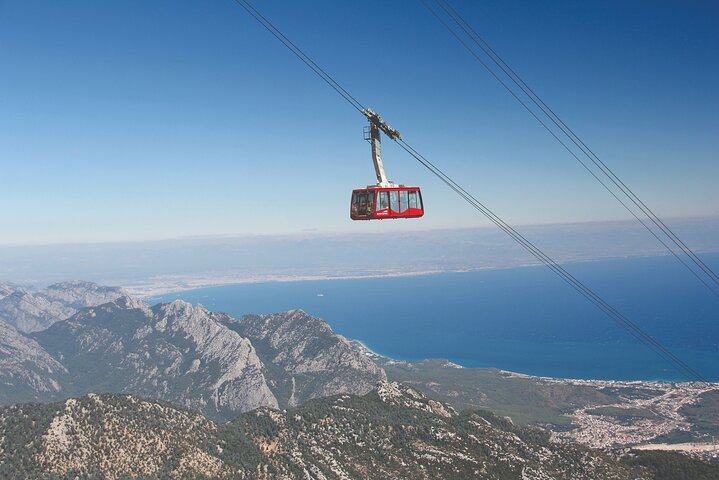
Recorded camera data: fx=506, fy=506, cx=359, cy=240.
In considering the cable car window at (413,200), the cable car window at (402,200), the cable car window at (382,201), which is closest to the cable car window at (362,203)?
the cable car window at (382,201)

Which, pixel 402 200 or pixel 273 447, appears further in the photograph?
pixel 273 447

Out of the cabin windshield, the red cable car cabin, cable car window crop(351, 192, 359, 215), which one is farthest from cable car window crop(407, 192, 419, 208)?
cable car window crop(351, 192, 359, 215)

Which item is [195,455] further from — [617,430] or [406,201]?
[617,430]

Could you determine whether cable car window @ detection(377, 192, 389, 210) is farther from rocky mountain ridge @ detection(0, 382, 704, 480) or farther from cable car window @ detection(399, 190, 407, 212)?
rocky mountain ridge @ detection(0, 382, 704, 480)

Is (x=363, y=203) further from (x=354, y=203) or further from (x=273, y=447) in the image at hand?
(x=273, y=447)

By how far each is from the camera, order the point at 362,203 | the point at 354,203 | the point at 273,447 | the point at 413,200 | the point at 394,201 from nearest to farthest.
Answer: the point at 394,201, the point at 362,203, the point at 413,200, the point at 354,203, the point at 273,447

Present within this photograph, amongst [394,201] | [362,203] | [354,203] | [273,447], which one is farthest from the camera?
[273,447]

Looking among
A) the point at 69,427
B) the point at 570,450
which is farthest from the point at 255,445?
the point at 570,450

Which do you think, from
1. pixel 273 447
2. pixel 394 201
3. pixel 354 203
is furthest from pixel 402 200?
pixel 273 447
